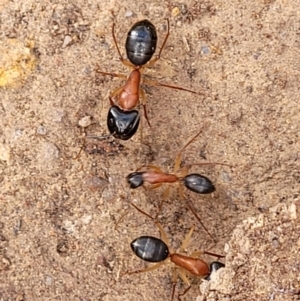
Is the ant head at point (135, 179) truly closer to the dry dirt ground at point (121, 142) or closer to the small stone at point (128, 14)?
the dry dirt ground at point (121, 142)

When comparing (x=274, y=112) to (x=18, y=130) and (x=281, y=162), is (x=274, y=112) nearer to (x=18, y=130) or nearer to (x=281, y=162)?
(x=281, y=162)

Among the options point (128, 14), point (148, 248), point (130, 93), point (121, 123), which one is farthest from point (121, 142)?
point (128, 14)

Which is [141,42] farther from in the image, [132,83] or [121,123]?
[121,123]

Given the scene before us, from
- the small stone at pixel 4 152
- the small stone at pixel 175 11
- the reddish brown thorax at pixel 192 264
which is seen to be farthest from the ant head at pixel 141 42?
the reddish brown thorax at pixel 192 264

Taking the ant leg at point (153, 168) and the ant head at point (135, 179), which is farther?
the ant leg at point (153, 168)

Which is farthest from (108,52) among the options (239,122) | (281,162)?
(281,162)

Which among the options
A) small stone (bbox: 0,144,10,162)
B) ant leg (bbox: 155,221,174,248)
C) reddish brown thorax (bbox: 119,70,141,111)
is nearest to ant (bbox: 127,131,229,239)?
ant leg (bbox: 155,221,174,248)

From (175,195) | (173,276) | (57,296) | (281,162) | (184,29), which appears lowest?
(57,296)
